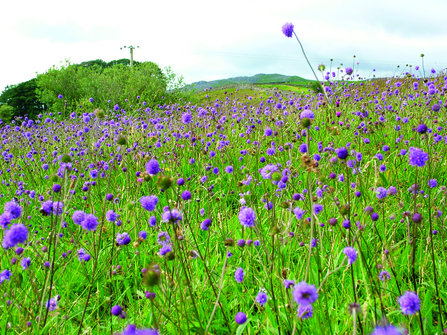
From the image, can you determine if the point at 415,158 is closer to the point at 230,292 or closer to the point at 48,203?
the point at 230,292

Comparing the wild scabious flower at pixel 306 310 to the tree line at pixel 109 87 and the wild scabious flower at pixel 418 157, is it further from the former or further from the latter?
the tree line at pixel 109 87

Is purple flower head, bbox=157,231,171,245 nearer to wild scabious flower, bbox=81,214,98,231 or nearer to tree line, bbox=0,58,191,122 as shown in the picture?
wild scabious flower, bbox=81,214,98,231

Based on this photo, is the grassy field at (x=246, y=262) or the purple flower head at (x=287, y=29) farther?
the purple flower head at (x=287, y=29)

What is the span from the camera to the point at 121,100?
17.1m

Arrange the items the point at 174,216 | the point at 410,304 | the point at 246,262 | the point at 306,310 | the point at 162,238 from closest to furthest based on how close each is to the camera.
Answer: the point at 410,304 < the point at 306,310 < the point at 174,216 < the point at 162,238 < the point at 246,262

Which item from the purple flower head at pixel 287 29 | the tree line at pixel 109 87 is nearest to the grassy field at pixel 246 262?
the purple flower head at pixel 287 29

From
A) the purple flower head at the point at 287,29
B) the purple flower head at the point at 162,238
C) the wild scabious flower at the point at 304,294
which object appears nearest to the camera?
the wild scabious flower at the point at 304,294

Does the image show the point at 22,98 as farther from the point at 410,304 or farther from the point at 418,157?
the point at 410,304

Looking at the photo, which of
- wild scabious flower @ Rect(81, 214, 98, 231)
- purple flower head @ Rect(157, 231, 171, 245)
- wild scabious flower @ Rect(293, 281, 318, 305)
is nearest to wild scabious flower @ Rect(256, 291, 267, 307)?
purple flower head @ Rect(157, 231, 171, 245)

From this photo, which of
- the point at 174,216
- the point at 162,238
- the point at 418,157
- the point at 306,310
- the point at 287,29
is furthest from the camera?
the point at 287,29

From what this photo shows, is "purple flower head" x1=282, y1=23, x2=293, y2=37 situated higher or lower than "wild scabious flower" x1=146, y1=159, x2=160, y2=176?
higher

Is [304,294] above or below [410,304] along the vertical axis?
above

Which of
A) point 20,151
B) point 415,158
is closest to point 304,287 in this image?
point 415,158

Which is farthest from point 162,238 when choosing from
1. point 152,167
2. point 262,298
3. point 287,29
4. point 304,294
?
point 287,29
